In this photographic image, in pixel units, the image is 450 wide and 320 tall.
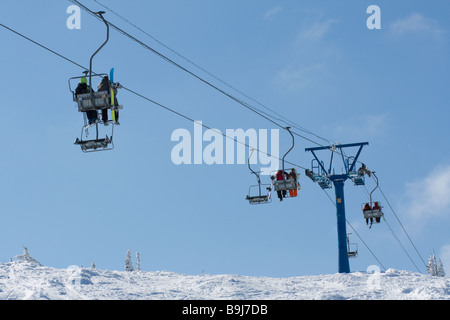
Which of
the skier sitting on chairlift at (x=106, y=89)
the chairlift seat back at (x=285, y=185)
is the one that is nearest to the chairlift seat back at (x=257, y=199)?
the chairlift seat back at (x=285, y=185)

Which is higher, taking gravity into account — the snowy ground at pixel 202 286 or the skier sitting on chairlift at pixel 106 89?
the skier sitting on chairlift at pixel 106 89

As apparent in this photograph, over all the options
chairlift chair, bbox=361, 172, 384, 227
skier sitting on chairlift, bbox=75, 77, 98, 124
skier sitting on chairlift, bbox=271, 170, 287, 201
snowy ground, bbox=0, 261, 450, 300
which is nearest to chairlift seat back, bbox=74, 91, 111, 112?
skier sitting on chairlift, bbox=75, 77, 98, 124

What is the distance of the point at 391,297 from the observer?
30.0 m

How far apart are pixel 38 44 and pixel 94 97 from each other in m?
2.32

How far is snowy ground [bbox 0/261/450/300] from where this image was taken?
98.8 ft

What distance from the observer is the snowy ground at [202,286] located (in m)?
30.1

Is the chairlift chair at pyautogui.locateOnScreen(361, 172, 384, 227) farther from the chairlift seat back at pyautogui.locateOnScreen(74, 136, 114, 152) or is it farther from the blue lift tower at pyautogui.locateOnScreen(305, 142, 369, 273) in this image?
the chairlift seat back at pyautogui.locateOnScreen(74, 136, 114, 152)

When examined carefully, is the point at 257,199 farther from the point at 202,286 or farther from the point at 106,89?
the point at 106,89

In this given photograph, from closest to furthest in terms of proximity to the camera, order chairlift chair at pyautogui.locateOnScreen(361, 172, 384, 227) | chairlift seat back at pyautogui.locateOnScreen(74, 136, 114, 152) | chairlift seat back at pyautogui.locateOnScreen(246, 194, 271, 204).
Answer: chairlift seat back at pyautogui.locateOnScreen(74, 136, 114, 152), chairlift seat back at pyautogui.locateOnScreen(246, 194, 271, 204), chairlift chair at pyautogui.locateOnScreen(361, 172, 384, 227)

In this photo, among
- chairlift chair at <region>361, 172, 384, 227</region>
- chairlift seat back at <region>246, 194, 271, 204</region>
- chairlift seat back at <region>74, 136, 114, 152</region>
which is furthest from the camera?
chairlift chair at <region>361, 172, 384, 227</region>

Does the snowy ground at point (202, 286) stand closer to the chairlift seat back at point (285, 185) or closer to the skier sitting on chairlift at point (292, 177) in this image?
the skier sitting on chairlift at point (292, 177)
